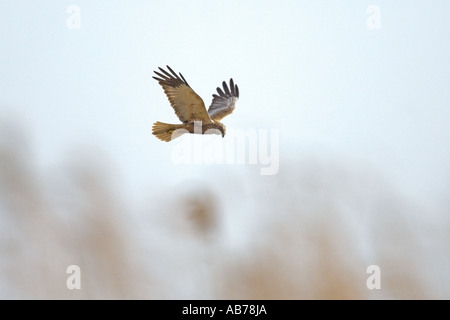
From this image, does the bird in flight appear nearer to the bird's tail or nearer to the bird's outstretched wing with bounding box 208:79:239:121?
the bird's tail

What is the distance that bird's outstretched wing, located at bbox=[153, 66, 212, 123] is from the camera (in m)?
16.8

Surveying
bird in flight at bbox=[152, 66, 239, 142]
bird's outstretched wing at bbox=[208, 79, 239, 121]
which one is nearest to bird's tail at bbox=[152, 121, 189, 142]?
bird in flight at bbox=[152, 66, 239, 142]

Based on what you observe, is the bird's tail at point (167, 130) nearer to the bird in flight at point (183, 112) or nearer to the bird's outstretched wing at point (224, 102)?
the bird in flight at point (183, 112)

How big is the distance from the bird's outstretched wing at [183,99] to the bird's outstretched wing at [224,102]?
1.45 meters

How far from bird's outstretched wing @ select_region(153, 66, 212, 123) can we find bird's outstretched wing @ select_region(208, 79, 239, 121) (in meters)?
1.45

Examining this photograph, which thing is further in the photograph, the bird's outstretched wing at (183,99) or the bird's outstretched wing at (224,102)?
the bird's outstretched wing at (224,102)

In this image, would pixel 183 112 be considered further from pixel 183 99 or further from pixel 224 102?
pixel 224 102

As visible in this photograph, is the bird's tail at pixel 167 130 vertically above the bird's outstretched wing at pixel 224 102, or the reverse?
the bird's outstretched wing at pixel 224 102

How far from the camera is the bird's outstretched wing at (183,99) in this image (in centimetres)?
1678

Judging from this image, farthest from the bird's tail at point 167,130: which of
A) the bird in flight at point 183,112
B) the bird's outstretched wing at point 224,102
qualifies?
the bird's outstretched wing at point 224,102
